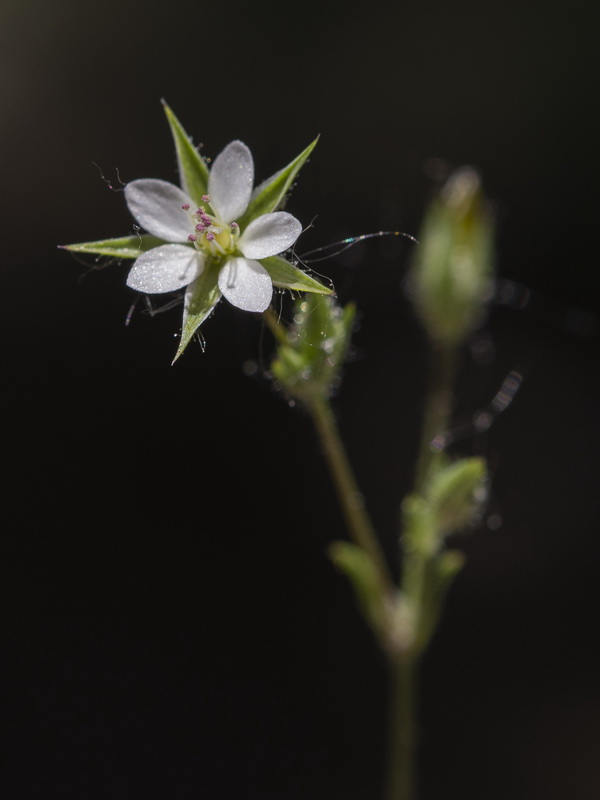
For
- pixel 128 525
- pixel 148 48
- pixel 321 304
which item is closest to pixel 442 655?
pixel 128 525

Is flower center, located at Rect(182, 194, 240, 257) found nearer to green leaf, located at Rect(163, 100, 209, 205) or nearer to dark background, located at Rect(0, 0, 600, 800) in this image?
green leaf, located at Rect(163, 100, 209, 205)

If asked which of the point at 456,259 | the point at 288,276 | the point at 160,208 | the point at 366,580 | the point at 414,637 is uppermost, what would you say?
the point at 456,259

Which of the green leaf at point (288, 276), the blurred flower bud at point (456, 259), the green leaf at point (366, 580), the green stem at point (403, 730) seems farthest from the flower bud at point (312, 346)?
the green stem at point (403, 730)

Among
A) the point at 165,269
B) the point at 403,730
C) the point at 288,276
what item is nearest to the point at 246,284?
the point at 288,276

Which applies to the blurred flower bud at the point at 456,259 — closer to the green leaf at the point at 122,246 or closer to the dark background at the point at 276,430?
the dark background at the point at 276,430

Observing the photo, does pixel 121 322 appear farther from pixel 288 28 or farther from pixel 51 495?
pixel 288 28

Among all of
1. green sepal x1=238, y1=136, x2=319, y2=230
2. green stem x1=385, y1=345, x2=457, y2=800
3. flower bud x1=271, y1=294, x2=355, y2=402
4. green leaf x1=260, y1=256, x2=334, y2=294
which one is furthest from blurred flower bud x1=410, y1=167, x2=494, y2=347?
green leaf x1=260, y1=256, x2=334, y2=294

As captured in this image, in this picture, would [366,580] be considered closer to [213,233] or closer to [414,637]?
[414,637]
